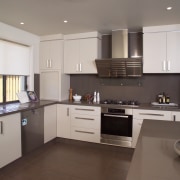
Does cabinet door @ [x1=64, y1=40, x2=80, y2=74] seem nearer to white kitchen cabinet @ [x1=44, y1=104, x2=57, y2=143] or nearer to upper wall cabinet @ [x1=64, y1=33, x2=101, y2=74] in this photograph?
upper wall cabinet @ [x1=64, y1=33, x2=101, y2=74]

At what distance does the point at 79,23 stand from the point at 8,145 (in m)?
2.30

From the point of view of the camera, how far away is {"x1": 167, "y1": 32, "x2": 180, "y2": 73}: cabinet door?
308 cm

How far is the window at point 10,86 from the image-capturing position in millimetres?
3197

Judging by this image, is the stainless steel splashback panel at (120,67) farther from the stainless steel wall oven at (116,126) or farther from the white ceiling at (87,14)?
the stainless steel wall oven at (116,126)

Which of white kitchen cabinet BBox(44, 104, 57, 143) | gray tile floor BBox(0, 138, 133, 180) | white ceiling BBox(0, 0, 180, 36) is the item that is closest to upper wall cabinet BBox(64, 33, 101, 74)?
white ceiling BBox(0, 0, 180, 36)

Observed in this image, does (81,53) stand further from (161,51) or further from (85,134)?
(85,134)

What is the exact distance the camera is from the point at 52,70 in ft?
12.6

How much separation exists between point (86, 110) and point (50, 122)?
0.79 meters

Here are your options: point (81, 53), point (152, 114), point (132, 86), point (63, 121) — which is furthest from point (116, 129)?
point (81, 53)

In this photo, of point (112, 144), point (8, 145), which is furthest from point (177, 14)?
point (8, 145)

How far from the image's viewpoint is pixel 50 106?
11.4ft

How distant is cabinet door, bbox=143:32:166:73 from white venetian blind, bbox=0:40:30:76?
7.91 ft

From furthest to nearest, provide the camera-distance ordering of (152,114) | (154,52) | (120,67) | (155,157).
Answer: (120,67), (154,52), (152,114), (155,157)

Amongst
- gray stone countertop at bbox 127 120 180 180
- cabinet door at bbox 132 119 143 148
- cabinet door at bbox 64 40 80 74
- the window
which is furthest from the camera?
cabinet door at bbox 64 40 80 74
